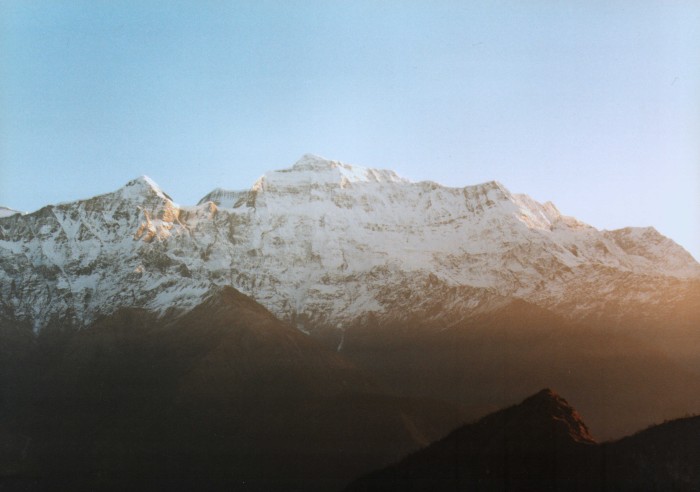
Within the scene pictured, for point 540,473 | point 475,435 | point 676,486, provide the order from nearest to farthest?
point 676,486, point 540,473, point 475,435

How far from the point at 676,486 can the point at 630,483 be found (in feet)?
15.8

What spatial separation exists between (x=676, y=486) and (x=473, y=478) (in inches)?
948

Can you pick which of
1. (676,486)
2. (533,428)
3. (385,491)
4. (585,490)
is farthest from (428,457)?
(676,486)

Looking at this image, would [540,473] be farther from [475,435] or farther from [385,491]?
[385,491]

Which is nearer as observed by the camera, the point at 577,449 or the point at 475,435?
the point at 577,449

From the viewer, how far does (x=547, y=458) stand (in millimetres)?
119250

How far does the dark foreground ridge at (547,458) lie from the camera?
109m

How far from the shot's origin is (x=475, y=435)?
5162 inches

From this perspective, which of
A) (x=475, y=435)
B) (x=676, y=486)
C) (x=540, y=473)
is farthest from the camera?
(x=475, y=435)

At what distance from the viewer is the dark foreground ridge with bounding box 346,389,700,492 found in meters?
109

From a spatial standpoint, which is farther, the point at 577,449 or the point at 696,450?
the point at 577,449

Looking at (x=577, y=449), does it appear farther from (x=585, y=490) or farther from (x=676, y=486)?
(x=676, y=486)

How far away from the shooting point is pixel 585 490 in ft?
370

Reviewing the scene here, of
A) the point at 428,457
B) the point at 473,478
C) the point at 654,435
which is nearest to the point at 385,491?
the point at 428,457
